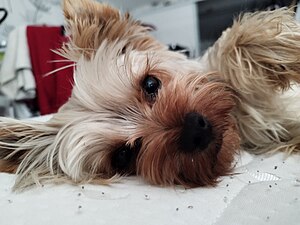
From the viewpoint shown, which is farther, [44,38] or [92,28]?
[44,38]

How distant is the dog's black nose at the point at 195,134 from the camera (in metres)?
1.05

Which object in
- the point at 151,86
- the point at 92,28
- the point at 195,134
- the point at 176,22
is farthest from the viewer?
the point at 176,22

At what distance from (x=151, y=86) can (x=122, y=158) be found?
235mm

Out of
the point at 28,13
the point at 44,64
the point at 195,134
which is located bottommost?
the point at 44,64

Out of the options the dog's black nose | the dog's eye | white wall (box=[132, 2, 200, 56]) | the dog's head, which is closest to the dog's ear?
the dog's head

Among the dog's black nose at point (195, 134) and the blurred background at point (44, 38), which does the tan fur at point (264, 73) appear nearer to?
the dog's black nose at point (195, 134)

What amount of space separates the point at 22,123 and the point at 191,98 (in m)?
0.55

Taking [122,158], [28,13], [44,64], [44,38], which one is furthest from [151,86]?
[28,13]

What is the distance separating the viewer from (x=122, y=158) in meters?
1.20

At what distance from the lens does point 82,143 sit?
1230mm

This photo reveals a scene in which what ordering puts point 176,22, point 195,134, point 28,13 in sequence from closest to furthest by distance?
1. point 195,134
2. point 28,13
3. point 176,22

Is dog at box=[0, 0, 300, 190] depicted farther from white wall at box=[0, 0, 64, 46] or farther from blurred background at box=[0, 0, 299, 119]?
white wall at box=[0, 0, 64, 46]

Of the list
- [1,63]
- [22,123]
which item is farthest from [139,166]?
[1,63]

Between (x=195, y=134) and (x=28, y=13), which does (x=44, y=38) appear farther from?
(x=195, y=134)
